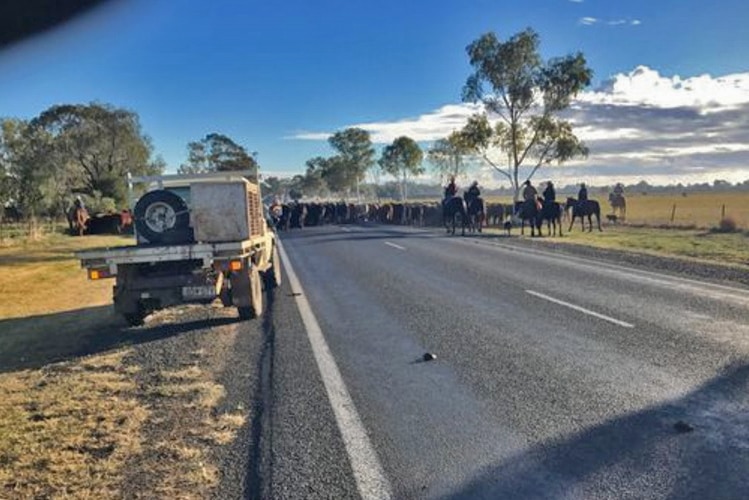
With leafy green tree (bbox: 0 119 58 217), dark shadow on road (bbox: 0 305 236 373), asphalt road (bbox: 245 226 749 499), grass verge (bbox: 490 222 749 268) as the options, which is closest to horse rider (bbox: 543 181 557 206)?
grass verge (bbox: 490 222 749 268)

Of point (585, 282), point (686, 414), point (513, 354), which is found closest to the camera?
point (686, 414)

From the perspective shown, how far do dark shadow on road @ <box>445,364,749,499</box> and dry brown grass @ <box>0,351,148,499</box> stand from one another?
2427 millimetres

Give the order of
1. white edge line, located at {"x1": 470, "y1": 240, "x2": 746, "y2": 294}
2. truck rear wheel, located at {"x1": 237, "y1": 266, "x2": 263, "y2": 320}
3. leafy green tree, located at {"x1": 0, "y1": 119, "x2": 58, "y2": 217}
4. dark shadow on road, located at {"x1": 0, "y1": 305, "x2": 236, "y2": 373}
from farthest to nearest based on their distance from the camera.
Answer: leafy green tree, located at {"x1": 0, "y1": 119, "x2": 58, "y2": 217} < white edge line, located at {"x1": 470, "y1": 240, "x2": 746, "y2": 294} < truck rear wheel, located at {"x1": 237, "y1": 266, "x2": 263, "y2": 320} < dark shadow on road, located at {"x1": 0, "y1": 305, "x2": 236, "y2": 373}

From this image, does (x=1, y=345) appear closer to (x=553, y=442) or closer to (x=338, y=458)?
(x=338, y=458)

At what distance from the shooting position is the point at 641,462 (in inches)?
169

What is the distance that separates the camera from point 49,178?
159ft

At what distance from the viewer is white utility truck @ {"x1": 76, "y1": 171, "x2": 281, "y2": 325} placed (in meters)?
8.94

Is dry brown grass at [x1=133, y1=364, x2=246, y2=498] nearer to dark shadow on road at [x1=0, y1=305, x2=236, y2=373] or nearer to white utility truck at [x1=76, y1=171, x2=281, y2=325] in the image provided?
dark shadow on road at [x1=0, y1=305, x2=236, y2=373]

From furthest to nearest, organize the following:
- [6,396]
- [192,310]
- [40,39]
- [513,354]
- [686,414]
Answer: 1. [192,310]
2. [513,354]
3. [6,396]
4. [686,414]
5. [40,39]

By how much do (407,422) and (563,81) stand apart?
43.2m

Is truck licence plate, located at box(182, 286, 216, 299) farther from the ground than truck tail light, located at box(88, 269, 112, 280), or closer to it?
closer to it

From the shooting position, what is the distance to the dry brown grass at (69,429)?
14.2 ft

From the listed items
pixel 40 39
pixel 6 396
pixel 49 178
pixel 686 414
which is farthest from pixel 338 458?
pixel 49 178

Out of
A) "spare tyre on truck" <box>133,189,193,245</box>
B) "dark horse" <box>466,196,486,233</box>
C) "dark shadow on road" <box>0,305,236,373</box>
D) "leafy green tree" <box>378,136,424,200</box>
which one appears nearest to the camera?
"dark shadow on road" <box>0,305,236,373</box>
